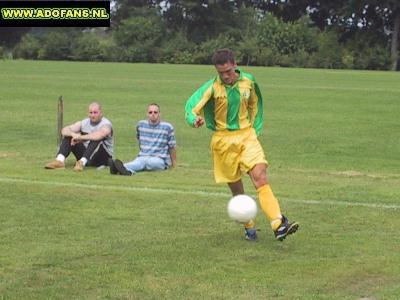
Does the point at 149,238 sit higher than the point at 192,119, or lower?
lower

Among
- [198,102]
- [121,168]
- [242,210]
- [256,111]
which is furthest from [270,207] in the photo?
[121,168]

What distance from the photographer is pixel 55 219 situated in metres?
9.91

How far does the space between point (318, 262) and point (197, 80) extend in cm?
3244

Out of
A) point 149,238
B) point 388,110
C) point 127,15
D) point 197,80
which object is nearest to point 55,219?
point 149,238

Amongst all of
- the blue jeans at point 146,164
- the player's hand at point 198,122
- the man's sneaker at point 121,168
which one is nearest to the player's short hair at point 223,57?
the player's hand at point 198,122

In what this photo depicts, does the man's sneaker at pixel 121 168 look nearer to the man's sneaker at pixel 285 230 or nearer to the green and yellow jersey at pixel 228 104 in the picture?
the green and yellow jersey at pixel 228 104

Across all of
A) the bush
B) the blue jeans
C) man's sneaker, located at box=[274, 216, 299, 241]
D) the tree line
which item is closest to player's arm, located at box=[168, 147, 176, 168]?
the blue jeans

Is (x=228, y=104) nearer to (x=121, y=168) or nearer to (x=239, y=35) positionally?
(x=121, y=168)

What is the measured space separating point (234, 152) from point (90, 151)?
20.8 feet

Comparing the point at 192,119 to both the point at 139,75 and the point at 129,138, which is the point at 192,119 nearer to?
the point at 129,138

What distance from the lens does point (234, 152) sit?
9109 millimetres

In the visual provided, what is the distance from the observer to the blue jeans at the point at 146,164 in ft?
48.0

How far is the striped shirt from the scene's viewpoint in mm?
15023

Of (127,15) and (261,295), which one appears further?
(127,15)
